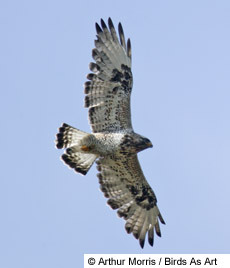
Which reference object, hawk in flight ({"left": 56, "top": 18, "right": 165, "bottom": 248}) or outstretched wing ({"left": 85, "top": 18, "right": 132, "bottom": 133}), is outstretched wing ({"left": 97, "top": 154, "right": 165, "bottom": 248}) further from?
outstretched wing ({"left": 85, "top": 18, "right": 132, "bottom": 133})

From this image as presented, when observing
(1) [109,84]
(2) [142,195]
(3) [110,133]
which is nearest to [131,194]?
(2) [142,195]

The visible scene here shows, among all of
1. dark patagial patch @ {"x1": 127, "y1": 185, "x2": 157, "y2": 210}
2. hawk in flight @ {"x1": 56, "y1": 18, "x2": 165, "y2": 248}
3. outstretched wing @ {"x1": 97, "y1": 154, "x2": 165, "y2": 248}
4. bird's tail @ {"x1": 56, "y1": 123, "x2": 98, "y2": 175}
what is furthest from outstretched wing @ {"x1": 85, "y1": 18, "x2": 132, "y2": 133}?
dark patagial patch @ {"x1": 127, "y1": 185, "x2": 157, "y2": 210}

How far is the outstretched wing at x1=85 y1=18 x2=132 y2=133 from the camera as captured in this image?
1962 cm

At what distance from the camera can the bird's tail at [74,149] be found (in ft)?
64.4

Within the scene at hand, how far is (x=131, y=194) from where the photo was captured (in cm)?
2038

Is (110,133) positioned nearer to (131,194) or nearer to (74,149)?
(74,149)

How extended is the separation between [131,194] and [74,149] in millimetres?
1611

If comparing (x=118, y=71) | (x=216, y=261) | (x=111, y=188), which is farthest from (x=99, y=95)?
(x=216, y=261)

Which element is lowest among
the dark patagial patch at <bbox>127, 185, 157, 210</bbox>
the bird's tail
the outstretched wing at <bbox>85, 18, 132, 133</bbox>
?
the dark patagial patch at <bbox>127, 185, 157, 210</bbox>

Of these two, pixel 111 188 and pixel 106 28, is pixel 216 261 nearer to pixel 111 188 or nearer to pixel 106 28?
pixel 111 188

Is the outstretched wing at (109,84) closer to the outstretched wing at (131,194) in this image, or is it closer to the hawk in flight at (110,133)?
the hawk in flight at (110,133)

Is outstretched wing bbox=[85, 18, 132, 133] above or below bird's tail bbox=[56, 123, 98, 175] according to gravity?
above

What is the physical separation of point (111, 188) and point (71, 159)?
42.4 inches

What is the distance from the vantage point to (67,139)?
1972 centimetres
